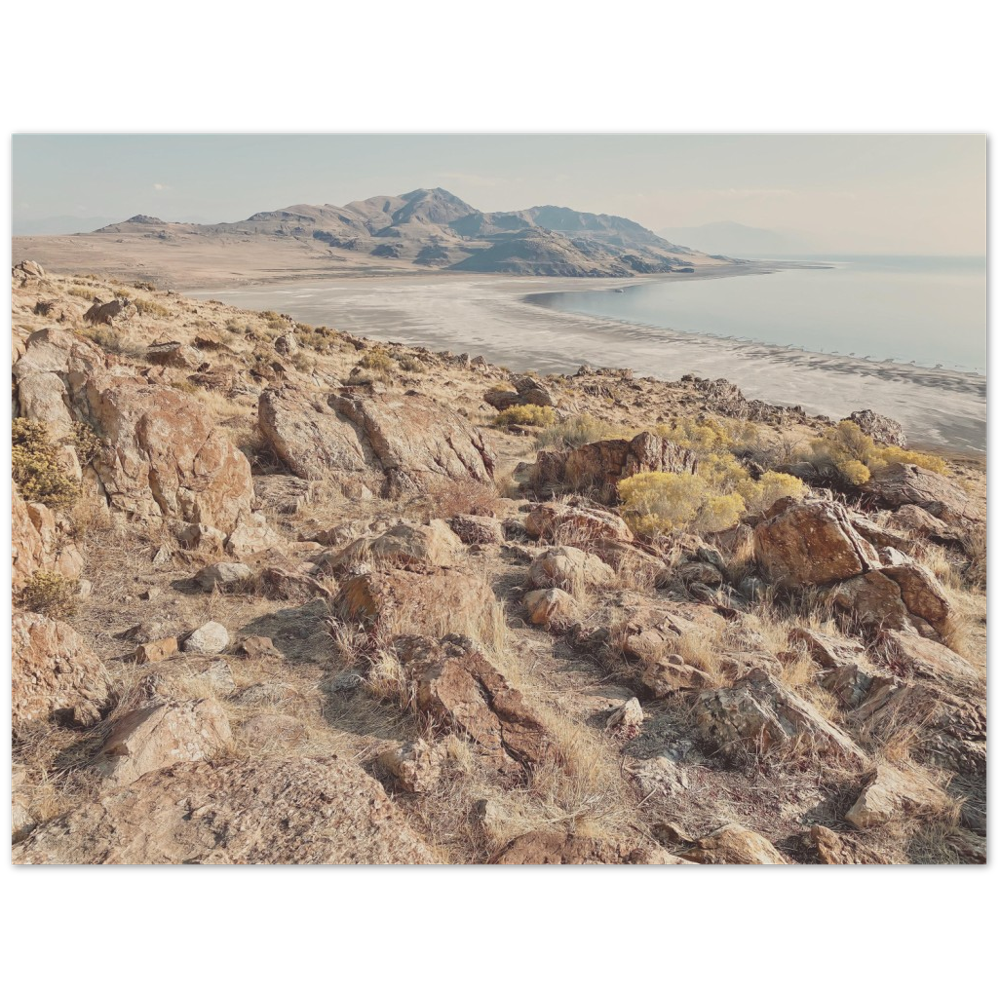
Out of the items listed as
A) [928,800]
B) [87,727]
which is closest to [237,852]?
[87,727]

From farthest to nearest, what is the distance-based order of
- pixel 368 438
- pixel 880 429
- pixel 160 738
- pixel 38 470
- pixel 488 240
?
pixel 488 240 → pixel 880 429 → pixel 368 438 → pixel 38 470 → pixel 160 738

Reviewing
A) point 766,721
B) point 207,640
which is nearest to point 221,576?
point 207,640

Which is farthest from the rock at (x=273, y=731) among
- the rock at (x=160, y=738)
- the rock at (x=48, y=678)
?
the rock at (x=48, y=678)

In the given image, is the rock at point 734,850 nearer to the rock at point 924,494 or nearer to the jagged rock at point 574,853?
the jagged rock at point 574,853

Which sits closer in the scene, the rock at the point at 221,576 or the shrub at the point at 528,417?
the rock at the point at 221,576

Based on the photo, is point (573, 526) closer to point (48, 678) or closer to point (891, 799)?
point (891, 799)

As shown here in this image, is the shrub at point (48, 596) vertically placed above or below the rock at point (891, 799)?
above

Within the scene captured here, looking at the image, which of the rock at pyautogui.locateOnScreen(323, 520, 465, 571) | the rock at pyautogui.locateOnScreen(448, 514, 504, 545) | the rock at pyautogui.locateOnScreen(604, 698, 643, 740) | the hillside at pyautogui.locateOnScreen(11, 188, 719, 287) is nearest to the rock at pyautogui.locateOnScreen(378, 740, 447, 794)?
the rock at pyautogui.locateOnScreen(604, 698, 643, 740)

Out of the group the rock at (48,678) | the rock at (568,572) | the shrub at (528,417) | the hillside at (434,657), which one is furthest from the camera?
the shrub at (528,417)
